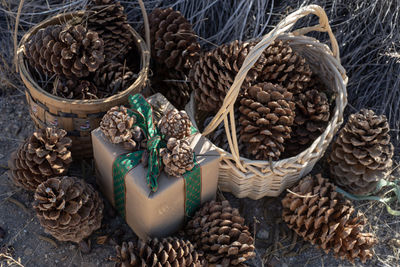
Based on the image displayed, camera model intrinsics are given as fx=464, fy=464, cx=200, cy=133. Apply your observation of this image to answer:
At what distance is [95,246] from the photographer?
1514 millimetres

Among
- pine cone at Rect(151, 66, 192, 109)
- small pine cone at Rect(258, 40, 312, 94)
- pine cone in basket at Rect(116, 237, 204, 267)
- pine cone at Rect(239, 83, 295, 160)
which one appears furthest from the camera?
pine cone at Rect(151, 66, 192, 109)

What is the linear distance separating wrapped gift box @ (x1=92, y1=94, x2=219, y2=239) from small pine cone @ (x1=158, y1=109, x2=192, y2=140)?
64 millimetres

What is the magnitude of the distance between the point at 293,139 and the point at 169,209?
0.53m

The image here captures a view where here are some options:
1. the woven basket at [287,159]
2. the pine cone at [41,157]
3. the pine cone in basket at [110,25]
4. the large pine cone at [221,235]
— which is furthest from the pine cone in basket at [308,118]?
the pine cone at [41,157]

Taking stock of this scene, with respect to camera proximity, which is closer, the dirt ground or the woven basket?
the woven basket

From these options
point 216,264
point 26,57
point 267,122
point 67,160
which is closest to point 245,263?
point 216,264

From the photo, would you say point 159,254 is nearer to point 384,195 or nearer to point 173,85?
point 173,85

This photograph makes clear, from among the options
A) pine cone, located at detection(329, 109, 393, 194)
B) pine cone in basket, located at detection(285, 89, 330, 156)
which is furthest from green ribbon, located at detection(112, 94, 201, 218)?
pine cone, located at detection(329, 109, 393, 194)

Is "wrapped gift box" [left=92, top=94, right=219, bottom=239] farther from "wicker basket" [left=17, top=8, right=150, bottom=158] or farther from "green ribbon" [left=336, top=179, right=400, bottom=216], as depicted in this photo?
"green ribbon" [left=336, top=179, right=400, bottom=216]

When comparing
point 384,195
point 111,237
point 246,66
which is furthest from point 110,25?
point 384,195

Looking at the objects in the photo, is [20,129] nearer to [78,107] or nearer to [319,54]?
[78,107]

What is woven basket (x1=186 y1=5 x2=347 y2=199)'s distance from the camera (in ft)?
4.51

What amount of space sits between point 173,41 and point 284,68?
419 mm

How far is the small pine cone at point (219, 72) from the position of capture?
1523 mm
